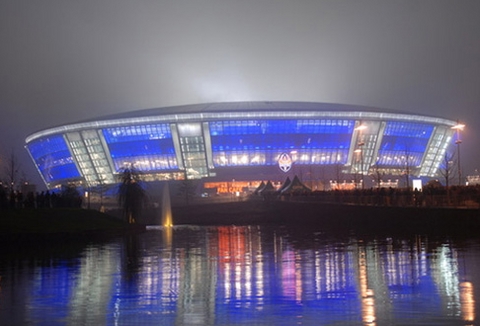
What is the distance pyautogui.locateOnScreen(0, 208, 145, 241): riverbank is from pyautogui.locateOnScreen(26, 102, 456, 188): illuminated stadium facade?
6924 centimetres

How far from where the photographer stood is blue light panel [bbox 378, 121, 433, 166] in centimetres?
11400

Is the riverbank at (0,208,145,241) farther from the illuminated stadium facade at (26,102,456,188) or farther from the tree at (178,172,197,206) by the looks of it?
the illuminated stadium facade at (26,102,456,188)

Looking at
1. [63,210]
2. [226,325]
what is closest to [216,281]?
[226,325]

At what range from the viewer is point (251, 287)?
13.5 metres

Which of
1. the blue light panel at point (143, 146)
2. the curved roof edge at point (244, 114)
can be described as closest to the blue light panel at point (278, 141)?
the curved roof edge at point (244, 114)

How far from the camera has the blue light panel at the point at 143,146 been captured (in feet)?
363

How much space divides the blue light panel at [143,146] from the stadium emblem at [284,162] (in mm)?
18863

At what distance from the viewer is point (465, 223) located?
97.5 feet

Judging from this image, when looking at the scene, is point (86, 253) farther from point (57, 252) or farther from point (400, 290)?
point (400, 290)

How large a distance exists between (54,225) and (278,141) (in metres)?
80.5

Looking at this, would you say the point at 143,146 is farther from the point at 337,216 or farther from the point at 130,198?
the point at 337,216

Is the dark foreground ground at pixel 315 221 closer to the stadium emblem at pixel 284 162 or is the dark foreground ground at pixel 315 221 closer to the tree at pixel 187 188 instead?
the tree at pixel 187 188

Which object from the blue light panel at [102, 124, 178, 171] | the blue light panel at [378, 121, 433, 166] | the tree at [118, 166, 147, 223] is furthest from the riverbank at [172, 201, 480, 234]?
the blue light panel at [378, 121, 433, 166]

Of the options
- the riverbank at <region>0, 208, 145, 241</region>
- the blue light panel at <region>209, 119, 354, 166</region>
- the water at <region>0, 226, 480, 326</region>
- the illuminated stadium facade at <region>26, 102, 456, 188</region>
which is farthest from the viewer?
the blue light panel at <region>209, 119, 354, 166</region>
